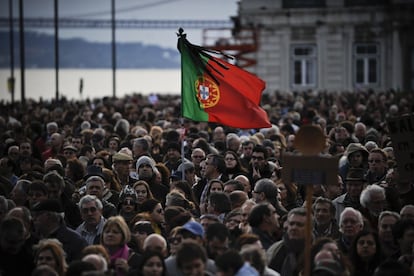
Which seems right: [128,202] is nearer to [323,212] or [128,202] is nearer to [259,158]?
[323,212]

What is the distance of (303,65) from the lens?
71.4 meters

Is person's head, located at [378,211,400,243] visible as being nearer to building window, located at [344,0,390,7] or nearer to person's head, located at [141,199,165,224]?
person's head, located at [141,199,165,224]

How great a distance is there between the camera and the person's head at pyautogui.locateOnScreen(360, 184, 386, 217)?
15008 mm

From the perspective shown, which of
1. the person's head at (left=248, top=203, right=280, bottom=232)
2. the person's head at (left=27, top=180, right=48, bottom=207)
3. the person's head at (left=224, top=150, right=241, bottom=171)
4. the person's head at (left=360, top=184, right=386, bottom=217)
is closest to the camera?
the person's head at (left=248, top=203, right=280, bottom=232)

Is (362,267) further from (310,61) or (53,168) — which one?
(310,61)

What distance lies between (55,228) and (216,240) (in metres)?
2.08

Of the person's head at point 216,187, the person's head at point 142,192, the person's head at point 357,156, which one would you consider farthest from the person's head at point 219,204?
the person's head at point 357,156

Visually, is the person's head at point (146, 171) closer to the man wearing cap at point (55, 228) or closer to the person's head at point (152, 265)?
the man wearing cap at point (55, 228)

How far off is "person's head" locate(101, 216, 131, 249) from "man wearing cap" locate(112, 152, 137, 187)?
5645 millimetres

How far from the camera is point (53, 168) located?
17.9m

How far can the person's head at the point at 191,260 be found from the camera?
11297mm

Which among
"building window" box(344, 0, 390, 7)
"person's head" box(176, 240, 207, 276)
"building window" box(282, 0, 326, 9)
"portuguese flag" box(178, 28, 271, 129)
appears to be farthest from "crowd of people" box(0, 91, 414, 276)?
"building window" box(344, 0, 390, 7)

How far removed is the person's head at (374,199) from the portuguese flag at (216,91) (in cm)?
362

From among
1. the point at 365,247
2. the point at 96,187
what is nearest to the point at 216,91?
the point at 96,187
